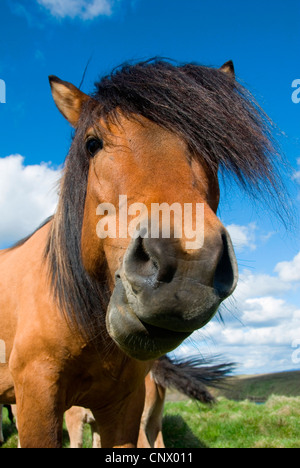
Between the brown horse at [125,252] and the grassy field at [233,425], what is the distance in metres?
5.33

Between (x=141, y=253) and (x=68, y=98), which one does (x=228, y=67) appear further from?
(x=141, y=253)

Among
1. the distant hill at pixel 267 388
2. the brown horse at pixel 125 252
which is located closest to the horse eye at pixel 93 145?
the brown horse at pixel 125 252

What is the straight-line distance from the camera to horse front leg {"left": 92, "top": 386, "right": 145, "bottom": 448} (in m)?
3.16

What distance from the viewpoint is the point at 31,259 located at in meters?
3.43

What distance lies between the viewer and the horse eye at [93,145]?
2.50 metres

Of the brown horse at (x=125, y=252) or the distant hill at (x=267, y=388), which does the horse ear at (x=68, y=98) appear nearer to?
A: the brown horse at (x=125, y=252)

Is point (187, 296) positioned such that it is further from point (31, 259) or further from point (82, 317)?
point (31, 259)

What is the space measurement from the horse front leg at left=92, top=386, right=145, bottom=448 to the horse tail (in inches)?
187

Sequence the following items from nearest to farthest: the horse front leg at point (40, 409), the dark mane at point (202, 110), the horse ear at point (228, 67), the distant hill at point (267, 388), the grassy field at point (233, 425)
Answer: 1. the dark mane at point (202, 110)
2. the horse front leg at point (40, 409)
3. the horse ear at point (228, 67)
4. the grassy field at point (233, 425)
5. the distant hill at point (267, 388)

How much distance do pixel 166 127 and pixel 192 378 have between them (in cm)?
672

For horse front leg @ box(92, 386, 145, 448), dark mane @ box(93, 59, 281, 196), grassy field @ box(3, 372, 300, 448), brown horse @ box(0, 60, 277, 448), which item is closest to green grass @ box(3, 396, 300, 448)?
grassy field @ box(3, 372, 300, 448)

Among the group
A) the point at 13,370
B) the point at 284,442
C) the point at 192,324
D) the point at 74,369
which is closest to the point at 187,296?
the point at 192,324

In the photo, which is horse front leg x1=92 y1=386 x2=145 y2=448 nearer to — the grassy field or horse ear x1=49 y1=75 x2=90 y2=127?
horse ear x1=49 y1=75 x2=90 y2=127
